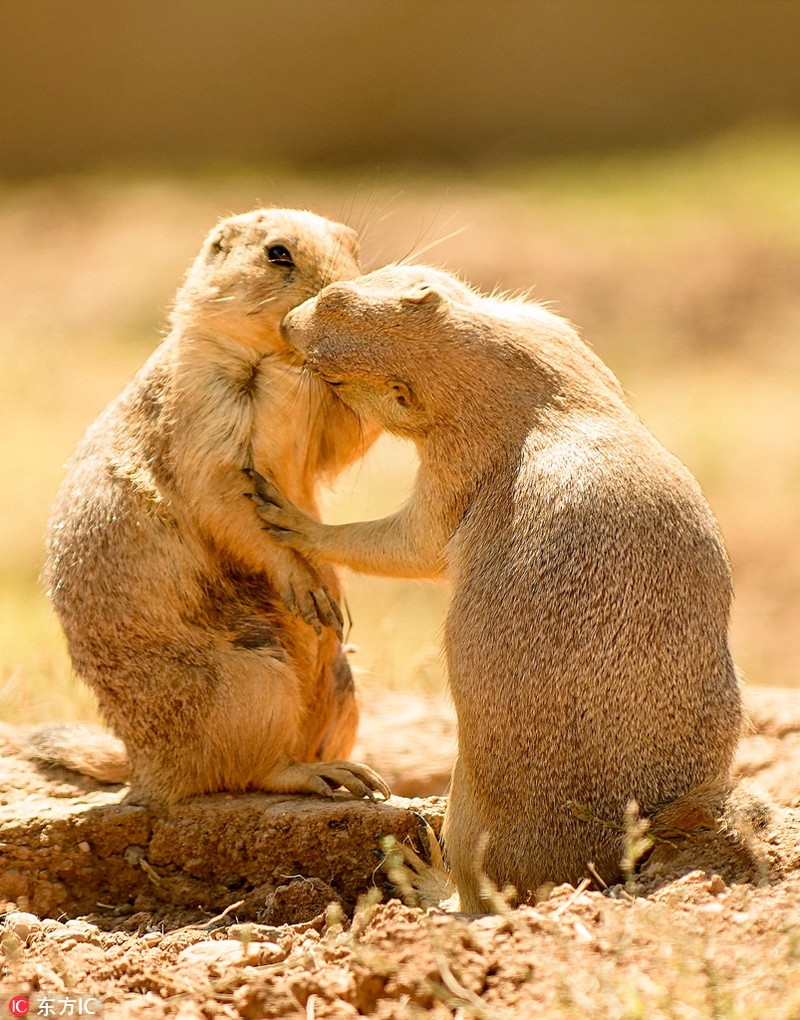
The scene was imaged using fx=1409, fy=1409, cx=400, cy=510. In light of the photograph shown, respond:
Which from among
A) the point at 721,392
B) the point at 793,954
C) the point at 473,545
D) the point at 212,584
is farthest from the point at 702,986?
the point at 721,392

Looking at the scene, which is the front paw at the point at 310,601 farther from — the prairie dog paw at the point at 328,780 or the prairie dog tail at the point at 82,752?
the prairie dog tail at the point at 82,752

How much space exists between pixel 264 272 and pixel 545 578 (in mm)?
1924

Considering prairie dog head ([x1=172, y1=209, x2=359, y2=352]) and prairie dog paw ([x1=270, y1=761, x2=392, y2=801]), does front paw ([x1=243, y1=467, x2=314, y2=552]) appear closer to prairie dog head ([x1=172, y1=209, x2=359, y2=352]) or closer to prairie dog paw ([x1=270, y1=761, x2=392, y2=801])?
prairie dog head ([x1=172, y1=209, x2=359, y2=352])

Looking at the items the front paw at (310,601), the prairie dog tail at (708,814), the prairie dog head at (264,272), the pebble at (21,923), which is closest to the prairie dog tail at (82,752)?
the pebble at (21,923)

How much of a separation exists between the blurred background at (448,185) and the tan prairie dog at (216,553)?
4.33 meters

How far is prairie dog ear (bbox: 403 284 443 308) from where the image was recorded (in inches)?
195

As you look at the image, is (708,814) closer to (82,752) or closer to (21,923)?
(21,923)

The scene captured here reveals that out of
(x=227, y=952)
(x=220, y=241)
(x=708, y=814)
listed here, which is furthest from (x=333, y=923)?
(x=220, y=241)

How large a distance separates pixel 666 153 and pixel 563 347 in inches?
674

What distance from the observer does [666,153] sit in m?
21.1

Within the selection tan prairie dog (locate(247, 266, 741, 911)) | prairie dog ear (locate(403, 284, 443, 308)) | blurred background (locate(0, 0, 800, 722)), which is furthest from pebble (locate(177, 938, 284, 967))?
blurred background (locate(0, 0, 800, 722))

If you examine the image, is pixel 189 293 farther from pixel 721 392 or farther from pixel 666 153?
pixel 666 153

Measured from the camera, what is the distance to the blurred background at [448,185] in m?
13.0

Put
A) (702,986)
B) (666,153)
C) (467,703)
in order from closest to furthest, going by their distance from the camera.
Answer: (702,986) → (467,703) → (666,153)
